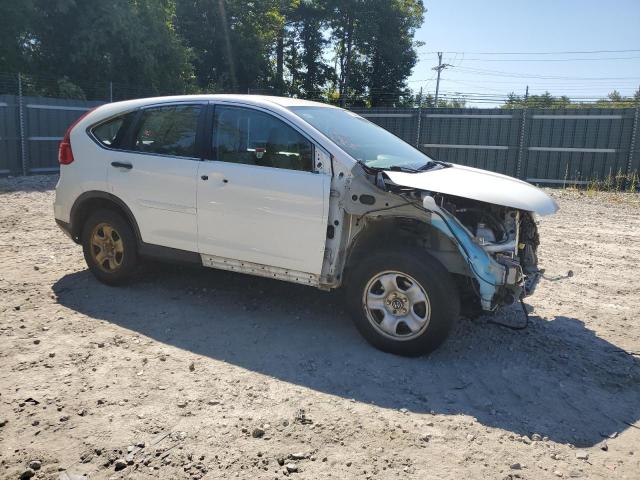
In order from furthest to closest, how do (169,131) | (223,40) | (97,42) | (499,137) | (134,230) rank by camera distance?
(223,40), (97,42), (499,137), (134,230), (169,131)

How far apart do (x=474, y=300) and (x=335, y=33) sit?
3678cm

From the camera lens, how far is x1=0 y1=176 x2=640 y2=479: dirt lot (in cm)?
294

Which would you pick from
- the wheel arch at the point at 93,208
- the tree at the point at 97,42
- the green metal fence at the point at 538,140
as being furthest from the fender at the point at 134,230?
the tree at the point at 97,42

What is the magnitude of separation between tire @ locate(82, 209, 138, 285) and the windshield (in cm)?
202

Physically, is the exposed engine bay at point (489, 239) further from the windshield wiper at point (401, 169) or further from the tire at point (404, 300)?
the windshield wiper at point (401, 169)

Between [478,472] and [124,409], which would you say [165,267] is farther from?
[478,472]

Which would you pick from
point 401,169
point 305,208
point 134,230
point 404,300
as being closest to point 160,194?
point 134,230

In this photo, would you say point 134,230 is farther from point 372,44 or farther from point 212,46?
point 372,44

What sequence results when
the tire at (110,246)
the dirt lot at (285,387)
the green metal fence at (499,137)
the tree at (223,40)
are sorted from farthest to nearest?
the tree at (223,40) < the green metal fence at (499,137) < the tire at (110,246) < the dirt lot at (285,387)

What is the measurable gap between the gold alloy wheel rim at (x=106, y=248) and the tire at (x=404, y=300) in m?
2.42

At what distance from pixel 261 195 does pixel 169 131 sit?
126 centimetres

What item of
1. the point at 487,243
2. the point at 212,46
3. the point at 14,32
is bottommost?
the point at 487,243

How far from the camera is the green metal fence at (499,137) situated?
14.9 meters

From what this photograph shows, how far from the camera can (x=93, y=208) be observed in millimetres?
5500
